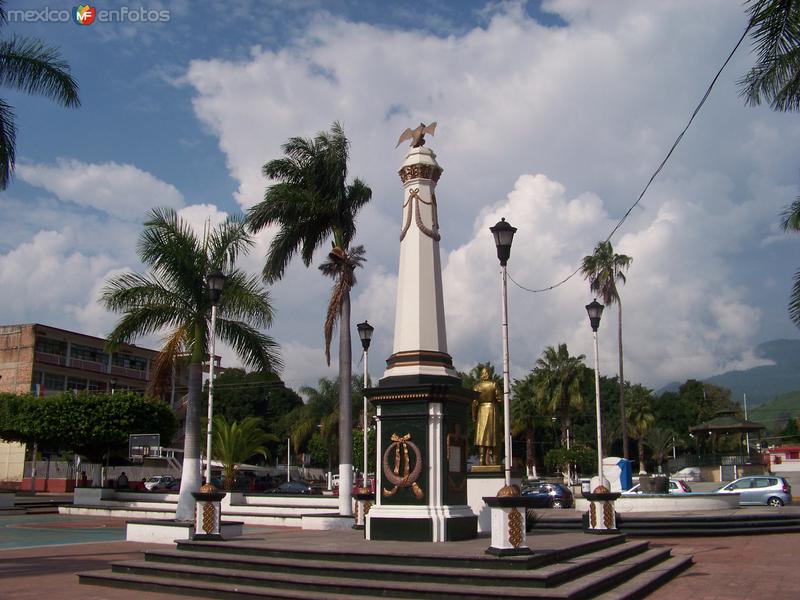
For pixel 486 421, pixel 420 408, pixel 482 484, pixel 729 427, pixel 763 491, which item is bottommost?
pixel 763 491

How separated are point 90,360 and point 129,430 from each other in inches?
1275

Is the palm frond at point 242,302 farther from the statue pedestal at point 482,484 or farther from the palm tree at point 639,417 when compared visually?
the palm tree at point 639,417

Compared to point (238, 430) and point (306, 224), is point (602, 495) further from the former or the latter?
point (238, 430)

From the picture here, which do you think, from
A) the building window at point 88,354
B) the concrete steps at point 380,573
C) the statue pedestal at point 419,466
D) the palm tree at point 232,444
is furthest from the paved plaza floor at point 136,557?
the building window at point 88,354

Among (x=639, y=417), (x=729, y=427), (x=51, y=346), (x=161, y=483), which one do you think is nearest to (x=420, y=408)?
(x=161, y=483)

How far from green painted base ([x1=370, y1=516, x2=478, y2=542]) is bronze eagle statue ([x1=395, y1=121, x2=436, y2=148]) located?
7.69m

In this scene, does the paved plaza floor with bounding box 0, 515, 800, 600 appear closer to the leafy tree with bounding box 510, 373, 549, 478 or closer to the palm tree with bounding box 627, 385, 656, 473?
the leafy tree with bounding box 510, 373, 549, 478

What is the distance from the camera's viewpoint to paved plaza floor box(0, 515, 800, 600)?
12.0m

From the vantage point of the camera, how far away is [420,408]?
47.3 ft

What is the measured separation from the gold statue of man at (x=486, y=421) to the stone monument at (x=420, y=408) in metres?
2.36

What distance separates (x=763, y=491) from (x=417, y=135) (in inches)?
915

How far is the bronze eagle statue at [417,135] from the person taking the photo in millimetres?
16453

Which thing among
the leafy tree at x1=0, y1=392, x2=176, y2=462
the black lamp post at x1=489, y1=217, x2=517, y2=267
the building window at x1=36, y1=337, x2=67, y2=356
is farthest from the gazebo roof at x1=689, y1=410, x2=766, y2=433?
the building window at x1=36, y1=337, x2=67, y2=356

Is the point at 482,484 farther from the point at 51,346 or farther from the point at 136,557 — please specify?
the point at 51,346
